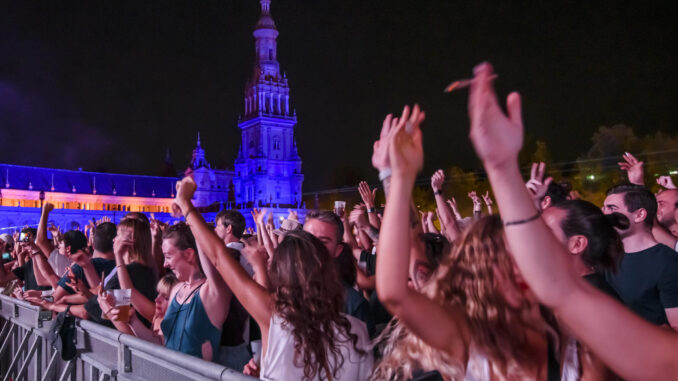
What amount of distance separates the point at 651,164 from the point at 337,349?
4828 centimetres

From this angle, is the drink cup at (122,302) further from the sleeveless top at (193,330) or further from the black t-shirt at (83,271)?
the black t-shirt at (83,271)

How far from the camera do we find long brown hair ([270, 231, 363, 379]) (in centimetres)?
310

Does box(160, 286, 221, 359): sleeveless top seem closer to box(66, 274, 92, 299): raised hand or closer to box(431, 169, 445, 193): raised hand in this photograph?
box(66, 274, 92, 299): raised hand

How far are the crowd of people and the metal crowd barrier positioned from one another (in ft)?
0.66

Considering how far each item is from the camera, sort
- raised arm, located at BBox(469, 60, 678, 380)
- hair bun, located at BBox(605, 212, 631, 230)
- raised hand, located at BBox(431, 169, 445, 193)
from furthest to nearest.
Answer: raised hand, located at BBox(431, 169, 445, 193)
hair bun, located at BBox(605, 212, 631, 230)
raised arm, located at BBox(469, 60, 678, 380)

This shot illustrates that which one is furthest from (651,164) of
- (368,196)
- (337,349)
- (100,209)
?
(100,209)

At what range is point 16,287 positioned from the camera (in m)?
8.73

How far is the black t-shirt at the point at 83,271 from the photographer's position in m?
5.92

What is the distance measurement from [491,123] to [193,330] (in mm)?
2734

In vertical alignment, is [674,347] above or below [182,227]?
below

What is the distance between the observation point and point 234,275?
329 cm

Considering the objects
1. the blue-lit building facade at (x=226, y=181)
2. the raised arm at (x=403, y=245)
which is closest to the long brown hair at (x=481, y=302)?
the raised arm at (x=403, y=245)

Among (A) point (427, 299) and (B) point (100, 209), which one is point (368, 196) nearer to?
(A) point (427, 299)

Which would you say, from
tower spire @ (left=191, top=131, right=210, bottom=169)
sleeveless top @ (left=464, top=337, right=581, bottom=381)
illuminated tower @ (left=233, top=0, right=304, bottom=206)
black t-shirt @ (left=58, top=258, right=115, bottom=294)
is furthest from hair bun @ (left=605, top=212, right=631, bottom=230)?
tower spire @ (left=191, top=131, right=210, bottom=169)
